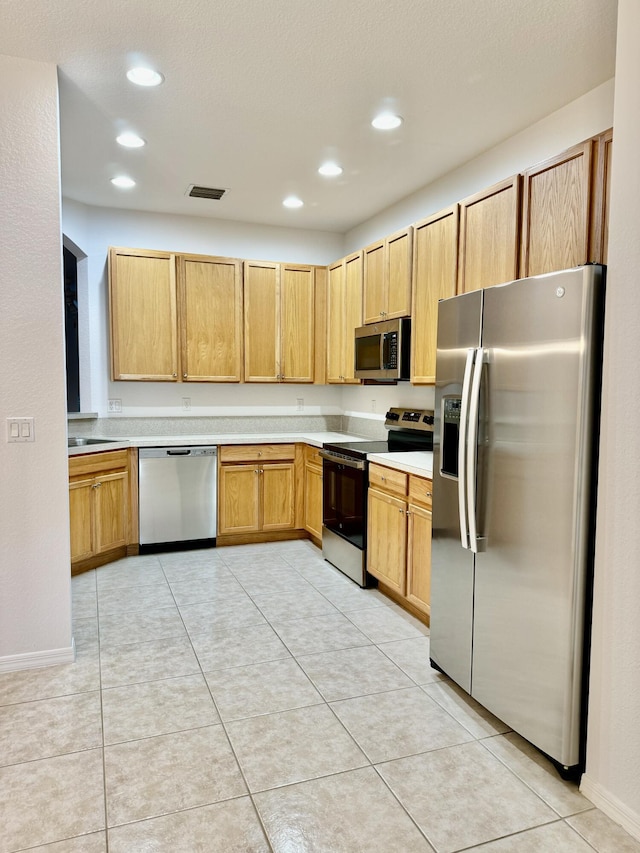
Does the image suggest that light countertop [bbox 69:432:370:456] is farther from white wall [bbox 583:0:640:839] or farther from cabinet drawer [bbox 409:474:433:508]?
white wall [bbox 583:0:640:839]

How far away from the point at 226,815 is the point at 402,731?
30.8 inches

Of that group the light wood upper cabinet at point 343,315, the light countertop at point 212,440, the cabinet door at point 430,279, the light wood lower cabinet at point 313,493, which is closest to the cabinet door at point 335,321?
the light wood upper cabinet at point 343,315

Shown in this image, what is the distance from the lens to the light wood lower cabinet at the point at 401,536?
320cm

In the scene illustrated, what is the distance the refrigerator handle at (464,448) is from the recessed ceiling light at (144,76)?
1979 millimetres

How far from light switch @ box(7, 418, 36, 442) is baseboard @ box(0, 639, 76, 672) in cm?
105

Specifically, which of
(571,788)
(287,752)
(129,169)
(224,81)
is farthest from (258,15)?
(571,788)

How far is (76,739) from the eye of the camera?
→ 2234mm

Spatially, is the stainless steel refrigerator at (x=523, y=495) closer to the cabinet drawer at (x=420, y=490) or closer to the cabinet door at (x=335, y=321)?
the cabinet drawer at (x=420, y=490)

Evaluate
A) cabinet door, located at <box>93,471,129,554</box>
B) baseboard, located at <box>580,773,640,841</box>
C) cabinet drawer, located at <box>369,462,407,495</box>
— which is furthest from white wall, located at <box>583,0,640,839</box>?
cabinet door, located at <box>93,471,129,554</box>

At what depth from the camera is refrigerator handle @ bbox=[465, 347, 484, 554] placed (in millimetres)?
2297

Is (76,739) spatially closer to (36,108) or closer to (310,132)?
(36,108)

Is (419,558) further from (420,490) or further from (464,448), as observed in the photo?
(464,448)

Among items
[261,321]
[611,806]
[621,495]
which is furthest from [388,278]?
[611,806]

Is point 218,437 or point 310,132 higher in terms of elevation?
point 310,132
